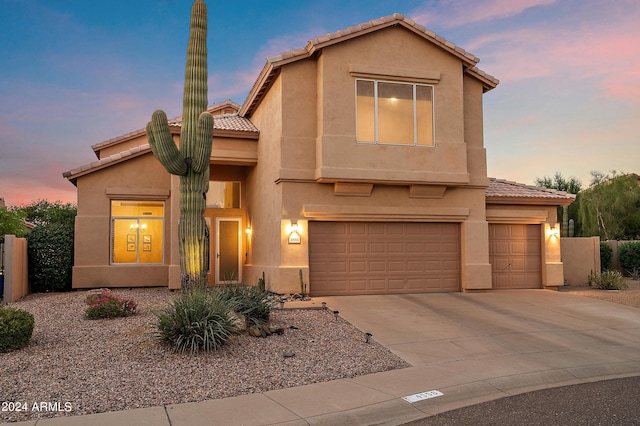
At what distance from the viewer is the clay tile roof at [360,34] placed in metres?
14.0

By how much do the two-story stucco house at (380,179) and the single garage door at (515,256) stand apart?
0.04 m

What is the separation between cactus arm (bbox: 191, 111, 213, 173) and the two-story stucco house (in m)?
3.38

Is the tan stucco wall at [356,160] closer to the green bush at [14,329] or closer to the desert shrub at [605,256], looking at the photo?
the green bush at [14,329]

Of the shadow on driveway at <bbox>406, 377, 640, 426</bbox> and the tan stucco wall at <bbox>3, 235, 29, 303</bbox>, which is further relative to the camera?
the tan stucco wall at <bbox>3, 235, 29, 303</bbox>

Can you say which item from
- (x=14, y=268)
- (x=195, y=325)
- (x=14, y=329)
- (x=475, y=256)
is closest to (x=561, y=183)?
(x=475, y=256)

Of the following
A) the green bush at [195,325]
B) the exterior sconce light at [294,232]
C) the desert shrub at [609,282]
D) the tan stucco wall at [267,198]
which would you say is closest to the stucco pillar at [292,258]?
the exterior sconce light at [294,232]

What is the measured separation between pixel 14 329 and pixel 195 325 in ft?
9.47

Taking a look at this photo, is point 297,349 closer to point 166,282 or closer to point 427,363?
point 427,363

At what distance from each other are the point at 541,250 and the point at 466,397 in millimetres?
11407

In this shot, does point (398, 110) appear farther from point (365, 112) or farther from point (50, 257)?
point (50, 257)

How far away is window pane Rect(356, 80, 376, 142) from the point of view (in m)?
14.3

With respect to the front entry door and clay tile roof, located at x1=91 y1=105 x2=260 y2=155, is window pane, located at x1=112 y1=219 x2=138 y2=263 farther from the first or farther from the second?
clay tile roof, located at x1=91 y1=105 x2=260 y2=155

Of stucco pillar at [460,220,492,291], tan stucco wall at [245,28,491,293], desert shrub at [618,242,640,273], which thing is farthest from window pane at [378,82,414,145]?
desert shrub at [618,242,640,273]

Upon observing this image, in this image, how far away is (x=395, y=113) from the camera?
14828mm
